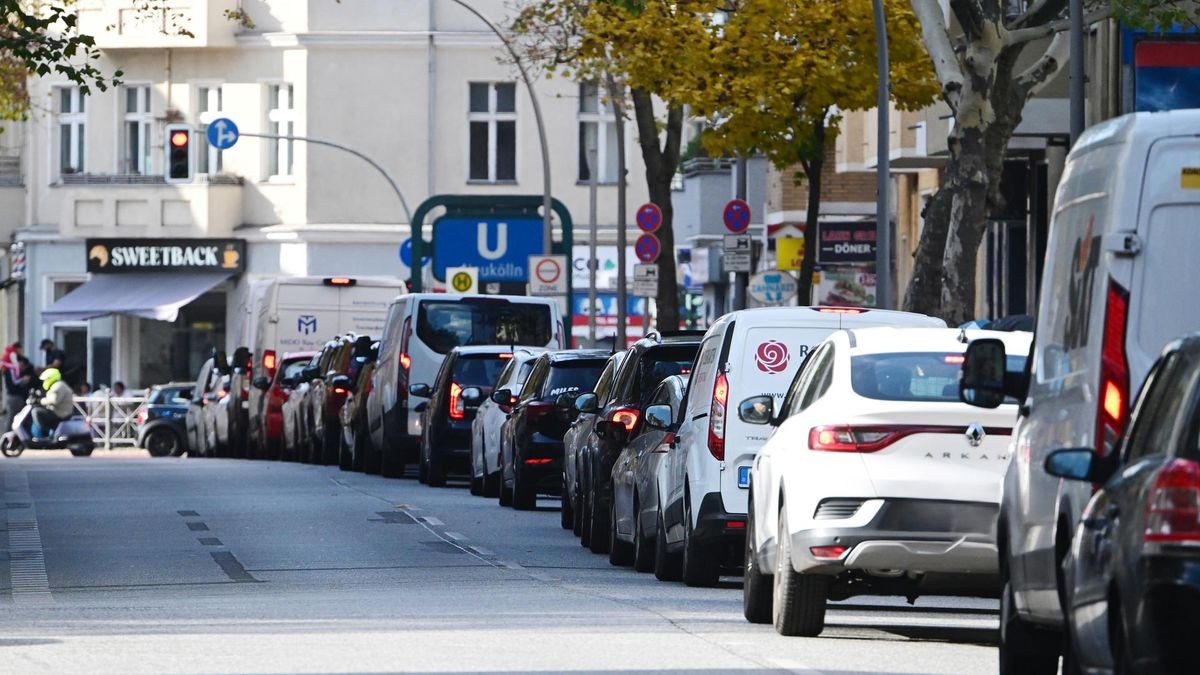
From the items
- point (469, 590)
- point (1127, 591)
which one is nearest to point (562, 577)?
point (469, 590)

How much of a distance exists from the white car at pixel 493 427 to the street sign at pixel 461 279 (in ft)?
59.3

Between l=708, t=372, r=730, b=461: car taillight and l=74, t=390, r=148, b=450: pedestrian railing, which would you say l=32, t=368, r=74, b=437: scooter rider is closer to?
l=74, t=390, r=148, b=450: pedestrian railing

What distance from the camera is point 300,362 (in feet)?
134

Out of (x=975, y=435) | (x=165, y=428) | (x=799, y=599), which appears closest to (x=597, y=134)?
(x=165, y=428)

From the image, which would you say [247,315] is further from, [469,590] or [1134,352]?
[1134,352]

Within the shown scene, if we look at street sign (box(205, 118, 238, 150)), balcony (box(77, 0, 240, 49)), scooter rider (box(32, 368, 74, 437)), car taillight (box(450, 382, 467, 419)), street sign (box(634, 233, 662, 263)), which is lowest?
scooter rider (box(32, 368, 74, 437))

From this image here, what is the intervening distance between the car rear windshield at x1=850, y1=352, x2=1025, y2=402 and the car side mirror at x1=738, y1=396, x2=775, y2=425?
1324 mm

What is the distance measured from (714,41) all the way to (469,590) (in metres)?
19.4

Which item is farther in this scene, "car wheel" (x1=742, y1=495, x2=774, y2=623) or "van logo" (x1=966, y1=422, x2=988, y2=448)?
"car wheel" (x1=742, y1=495, x2=774, y2=623)

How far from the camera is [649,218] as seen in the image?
42188 millimetres

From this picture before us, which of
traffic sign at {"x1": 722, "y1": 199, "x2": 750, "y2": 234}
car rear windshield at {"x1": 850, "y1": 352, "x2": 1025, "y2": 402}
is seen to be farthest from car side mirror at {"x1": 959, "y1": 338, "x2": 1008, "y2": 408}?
traffic sign at {"x1": 722, "y1": 199, "x2": 750, "y2": 234}

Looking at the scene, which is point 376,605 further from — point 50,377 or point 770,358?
point 50,377

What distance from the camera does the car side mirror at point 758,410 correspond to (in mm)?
14477

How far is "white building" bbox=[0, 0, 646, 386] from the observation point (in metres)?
63.9
